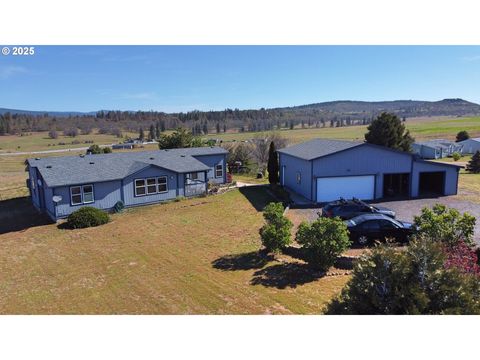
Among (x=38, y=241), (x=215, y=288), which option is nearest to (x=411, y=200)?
(x=215, y=288)

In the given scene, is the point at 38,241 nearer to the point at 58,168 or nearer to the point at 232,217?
the point at 58,168

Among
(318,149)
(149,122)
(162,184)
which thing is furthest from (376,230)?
(149,122)

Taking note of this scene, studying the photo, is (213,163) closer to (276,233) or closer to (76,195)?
(76,195)

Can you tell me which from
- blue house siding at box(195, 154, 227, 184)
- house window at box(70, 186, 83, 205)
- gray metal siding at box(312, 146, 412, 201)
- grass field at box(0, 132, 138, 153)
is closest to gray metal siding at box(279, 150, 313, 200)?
gray metal siding at box(312, 146, 412, 201)

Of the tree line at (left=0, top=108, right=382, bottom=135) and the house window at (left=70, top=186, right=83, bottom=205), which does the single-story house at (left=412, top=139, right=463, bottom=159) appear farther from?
the tree line at (left=0, top=108, right=382, bottom=135)

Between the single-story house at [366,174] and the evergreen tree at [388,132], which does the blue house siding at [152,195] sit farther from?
the evergreen tree at [388,132]

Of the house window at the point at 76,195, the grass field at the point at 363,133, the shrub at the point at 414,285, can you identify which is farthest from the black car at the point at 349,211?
the grass field at the point at 363,133
